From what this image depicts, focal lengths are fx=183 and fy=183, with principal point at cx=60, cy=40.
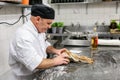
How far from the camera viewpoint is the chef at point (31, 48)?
1.49 meters

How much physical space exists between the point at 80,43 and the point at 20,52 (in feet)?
3.85

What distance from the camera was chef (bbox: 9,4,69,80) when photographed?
4.88 feet

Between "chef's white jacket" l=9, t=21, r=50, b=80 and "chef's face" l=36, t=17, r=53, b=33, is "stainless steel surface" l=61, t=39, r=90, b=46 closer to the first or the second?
"chef's white jacket" l=9, t=21, r=50, b=80

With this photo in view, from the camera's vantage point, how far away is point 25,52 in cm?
147

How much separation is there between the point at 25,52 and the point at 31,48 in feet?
0.19

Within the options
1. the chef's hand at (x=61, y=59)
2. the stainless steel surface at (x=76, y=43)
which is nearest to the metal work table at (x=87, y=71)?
the chef's hand at (x=61, y=59)

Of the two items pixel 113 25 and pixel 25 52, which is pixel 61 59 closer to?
pixel 25 52

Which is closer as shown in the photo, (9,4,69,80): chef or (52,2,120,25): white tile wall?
(9,4,69,80): chef

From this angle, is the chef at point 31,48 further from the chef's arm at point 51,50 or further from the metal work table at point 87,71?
the chef's arm at point 51,50

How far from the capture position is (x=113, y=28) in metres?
3.62

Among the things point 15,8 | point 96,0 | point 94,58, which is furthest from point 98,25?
point 94,58

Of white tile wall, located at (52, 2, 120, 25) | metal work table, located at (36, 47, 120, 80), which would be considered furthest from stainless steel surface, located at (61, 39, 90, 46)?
white tile wall, located at (52, 2, 120, 25)

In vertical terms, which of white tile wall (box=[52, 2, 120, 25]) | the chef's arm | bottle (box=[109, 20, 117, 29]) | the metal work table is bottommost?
the metal work table

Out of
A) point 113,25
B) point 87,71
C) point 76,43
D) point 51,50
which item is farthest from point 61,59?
point 113,25
